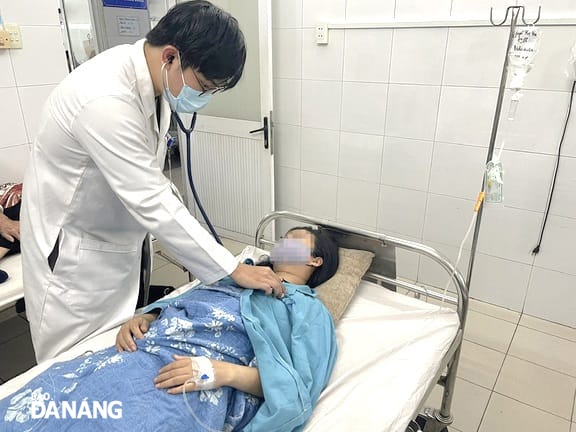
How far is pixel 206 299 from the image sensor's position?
1.31 meters

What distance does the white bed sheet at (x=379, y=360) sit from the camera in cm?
115

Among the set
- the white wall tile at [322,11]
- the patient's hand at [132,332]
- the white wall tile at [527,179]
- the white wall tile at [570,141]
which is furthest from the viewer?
the white wall tile at [322,11]

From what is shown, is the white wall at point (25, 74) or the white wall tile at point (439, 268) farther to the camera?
the white wall tile at point (439, 268)

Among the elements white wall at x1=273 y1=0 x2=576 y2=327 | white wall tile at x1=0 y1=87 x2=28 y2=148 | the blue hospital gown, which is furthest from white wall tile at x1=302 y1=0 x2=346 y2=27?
the blue hospital gown

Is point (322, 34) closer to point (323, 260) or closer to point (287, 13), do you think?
point (287, 13)

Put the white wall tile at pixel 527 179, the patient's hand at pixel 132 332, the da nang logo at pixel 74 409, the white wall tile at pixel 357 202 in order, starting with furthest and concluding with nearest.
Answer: the white wall tile at pixel 357 202, the white wall tile at pixel 527 179, the patient's hand at pixel 132 332, the da nang logo at pixel 74 409

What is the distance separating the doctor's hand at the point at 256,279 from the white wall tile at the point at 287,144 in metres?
A: 1.76

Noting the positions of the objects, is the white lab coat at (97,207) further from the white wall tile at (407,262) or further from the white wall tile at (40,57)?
the white wall tile at (407,262)

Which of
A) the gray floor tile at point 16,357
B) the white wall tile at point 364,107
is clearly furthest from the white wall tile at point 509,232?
the gray floor tile at point 16,357

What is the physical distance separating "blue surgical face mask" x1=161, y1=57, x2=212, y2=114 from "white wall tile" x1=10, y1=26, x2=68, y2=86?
1.40 metres

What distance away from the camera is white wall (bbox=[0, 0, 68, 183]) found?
2107 mm

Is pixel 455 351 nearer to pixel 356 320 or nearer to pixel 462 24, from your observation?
pixel 356 320

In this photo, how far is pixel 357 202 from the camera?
2787 millimetres

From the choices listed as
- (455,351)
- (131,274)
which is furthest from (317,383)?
(131,274)
